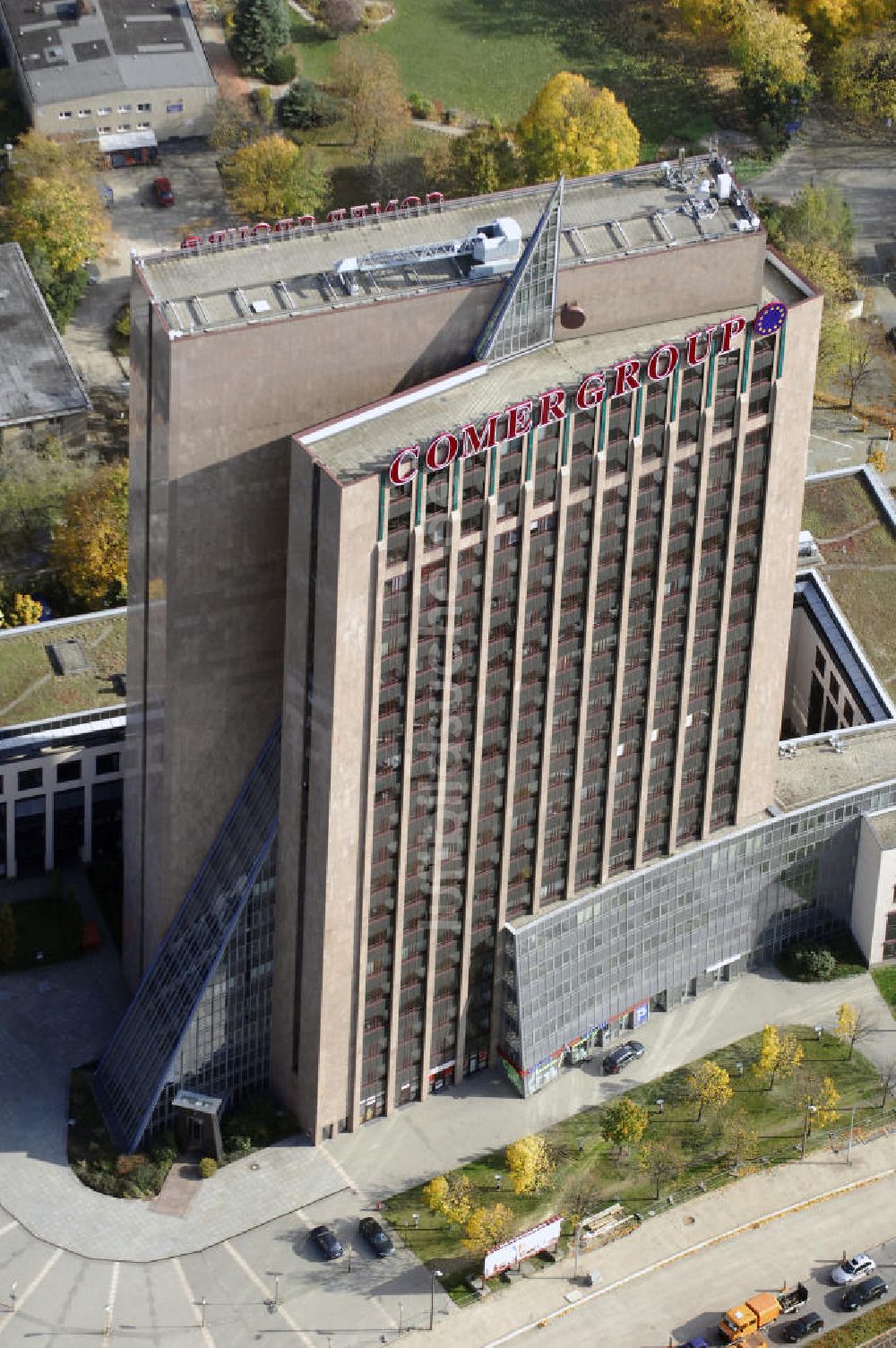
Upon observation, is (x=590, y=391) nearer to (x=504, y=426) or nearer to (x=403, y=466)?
(x=504, y=426)

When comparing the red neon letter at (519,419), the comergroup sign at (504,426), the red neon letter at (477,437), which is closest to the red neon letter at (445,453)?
the comergroup sign at (504,426)

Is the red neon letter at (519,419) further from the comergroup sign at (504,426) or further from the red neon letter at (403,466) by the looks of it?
the red neon letter at (403,466)

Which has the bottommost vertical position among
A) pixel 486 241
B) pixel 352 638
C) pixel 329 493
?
pixel 352 638

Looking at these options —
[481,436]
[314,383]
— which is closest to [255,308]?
[314,383]

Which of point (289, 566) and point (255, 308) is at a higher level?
point (255, 308)

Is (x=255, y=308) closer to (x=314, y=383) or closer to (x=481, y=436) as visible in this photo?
(x=314, y=383)

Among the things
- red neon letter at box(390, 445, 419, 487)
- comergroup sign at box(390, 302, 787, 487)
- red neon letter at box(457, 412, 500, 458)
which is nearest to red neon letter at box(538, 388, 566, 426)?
comergroup sign at box(390, 302, 787, 487)

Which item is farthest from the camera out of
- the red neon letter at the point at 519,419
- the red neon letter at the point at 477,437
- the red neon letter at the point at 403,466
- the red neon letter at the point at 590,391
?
the red neon letter at the point at 590,391
